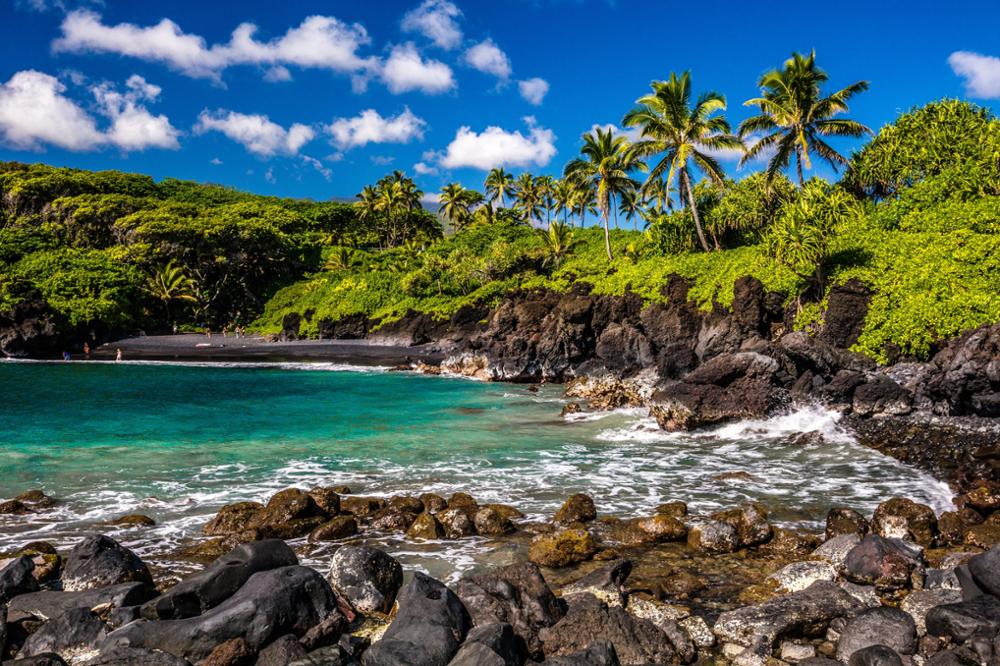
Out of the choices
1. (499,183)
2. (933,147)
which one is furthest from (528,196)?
(933,147)

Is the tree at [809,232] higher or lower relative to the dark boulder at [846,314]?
higher

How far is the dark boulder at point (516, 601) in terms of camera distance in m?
7.89

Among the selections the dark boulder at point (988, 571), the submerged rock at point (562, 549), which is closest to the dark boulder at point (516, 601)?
the submerged rock at point (562, 549)

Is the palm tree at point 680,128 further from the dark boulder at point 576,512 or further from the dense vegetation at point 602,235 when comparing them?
the dark boulder at point 576,512

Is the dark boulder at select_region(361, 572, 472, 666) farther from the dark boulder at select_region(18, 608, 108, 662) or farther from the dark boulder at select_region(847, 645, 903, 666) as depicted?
the dark boulder at select_region(847, 645, 903, 666)

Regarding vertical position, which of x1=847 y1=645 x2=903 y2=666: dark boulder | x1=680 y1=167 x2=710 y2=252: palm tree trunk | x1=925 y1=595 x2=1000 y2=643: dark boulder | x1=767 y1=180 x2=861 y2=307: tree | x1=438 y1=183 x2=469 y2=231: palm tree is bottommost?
x1=847 y1=645 x2=903 y2=666: dark boulder

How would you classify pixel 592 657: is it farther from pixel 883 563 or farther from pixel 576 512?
pixel 576 512

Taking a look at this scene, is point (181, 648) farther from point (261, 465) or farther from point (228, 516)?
point (261, 465)

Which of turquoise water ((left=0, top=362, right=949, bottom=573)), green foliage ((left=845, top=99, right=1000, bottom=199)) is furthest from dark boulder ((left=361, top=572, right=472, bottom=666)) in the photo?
green foliage ((left=845, top=99, right=1000, bottom=199))

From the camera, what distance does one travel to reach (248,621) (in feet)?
24.3

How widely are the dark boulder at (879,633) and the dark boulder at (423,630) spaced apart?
4598 millimetres

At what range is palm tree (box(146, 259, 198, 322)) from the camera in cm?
7394

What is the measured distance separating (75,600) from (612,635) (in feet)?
24.1

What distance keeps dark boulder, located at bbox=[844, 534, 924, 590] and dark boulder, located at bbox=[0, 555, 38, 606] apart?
12404 millimetres
